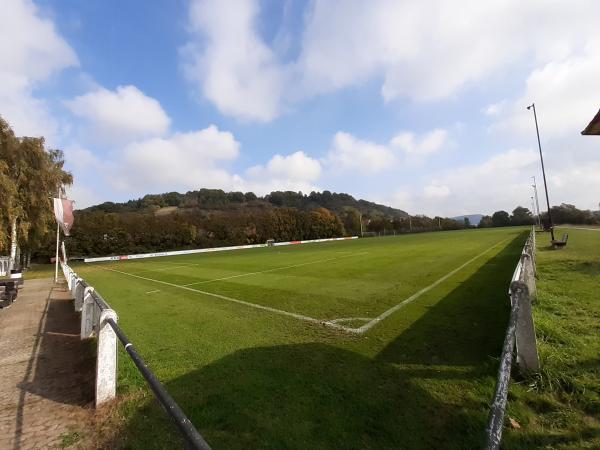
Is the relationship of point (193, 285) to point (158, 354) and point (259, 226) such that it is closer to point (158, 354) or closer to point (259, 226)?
point (158, 354)

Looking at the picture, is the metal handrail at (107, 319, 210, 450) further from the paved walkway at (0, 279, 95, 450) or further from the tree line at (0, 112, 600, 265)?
the tree line at (0, 112, 600, 265)

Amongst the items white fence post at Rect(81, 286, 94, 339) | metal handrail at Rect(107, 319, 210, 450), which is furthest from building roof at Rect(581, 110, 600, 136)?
white fence post at Rect(81, 286, 94, 339)

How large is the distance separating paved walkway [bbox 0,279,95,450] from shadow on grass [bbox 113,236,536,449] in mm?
860

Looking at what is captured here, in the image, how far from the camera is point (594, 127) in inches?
241

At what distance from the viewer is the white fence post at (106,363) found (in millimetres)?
3984

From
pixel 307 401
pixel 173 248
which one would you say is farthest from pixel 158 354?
pixel 173 248

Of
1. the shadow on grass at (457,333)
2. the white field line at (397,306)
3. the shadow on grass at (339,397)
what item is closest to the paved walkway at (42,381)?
the shadow on grass at (339,397)

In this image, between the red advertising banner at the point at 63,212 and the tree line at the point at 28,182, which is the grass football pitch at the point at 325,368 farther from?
the tree line at the point at 28,182

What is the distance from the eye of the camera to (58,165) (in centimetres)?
3353

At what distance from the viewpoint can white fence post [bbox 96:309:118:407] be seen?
398 cm

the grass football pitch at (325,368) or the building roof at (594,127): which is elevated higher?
the building roof at (594,127)

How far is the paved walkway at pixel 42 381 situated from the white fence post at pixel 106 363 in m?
0.23

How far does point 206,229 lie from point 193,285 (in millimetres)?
72255

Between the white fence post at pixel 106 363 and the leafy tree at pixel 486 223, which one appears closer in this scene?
the white fence post at pixel 106 363
